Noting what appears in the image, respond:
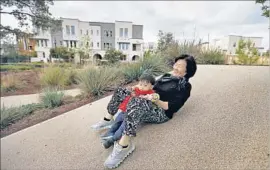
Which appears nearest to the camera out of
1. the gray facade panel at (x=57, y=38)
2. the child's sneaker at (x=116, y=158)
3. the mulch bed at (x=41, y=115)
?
the child's sneaker at (x=116, y=158)

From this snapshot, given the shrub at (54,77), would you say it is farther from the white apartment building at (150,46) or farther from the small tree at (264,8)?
the small tree at (264,8)

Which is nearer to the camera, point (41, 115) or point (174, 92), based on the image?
point (174, 92)

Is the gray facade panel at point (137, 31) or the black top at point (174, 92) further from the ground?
the gray facade panel at point (137, 31)

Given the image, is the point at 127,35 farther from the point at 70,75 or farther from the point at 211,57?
the point at 211,57

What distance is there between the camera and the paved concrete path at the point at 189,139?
1.20 m

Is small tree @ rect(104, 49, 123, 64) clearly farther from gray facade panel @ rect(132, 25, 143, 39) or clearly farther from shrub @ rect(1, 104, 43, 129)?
shrub @ rect(1, 104, 43, 129)

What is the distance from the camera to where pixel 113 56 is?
11.3 feet

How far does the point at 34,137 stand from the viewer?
1.97 meters

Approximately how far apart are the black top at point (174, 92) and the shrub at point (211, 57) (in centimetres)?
300

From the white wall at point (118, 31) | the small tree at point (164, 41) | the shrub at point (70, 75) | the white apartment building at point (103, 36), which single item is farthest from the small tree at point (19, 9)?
the small tree at point (164, 41)

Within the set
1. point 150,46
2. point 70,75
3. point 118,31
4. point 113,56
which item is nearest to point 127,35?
point 118,31

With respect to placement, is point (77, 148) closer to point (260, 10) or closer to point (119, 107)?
point (119, 107)

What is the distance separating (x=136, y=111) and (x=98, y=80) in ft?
6.68

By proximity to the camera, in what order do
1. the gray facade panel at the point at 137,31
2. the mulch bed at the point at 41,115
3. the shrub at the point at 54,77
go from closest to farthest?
the mulch bed at the point at 41,115 < the gray facade panel at the point at 137,31 < the shrub at the point at 54,77
